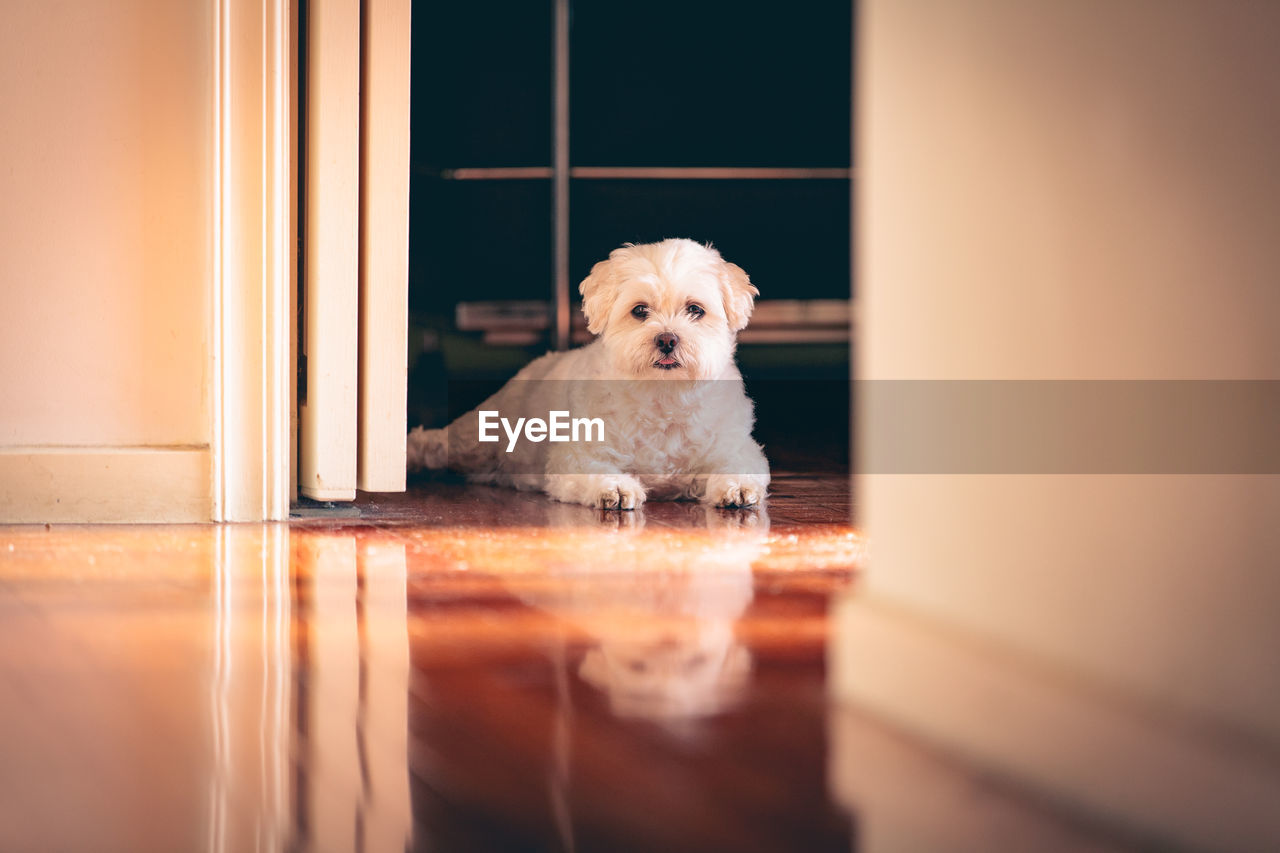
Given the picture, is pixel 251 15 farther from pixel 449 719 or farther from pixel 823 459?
pixel 823 459

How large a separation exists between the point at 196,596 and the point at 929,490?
850 mm

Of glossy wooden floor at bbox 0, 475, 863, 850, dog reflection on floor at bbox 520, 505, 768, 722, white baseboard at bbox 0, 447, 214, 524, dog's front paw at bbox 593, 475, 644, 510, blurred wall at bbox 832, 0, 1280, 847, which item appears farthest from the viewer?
dog's front paw at bbox 593, 475, 644, 510

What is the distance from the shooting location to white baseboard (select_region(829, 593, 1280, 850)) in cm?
68

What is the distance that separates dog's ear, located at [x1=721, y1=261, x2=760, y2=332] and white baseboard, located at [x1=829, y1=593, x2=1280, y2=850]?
4.23 ft

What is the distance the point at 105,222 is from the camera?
184 centimetres

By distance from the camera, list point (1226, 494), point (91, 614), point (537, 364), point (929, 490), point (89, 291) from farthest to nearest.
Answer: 1. point (537, 364)
2. point (89, 291)
3. point (1226, 494)
4. point (929, 490)
5. point (91, 614)

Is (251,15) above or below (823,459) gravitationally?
above

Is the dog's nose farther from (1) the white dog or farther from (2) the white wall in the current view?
(2) the white wall

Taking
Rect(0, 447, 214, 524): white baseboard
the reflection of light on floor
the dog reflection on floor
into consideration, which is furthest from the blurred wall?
Rect(0, 447, 214, 524): white baseboard

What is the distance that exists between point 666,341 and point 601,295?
0.21m

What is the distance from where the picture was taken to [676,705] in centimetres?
90

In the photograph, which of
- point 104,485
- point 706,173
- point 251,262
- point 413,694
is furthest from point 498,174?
point 413,694

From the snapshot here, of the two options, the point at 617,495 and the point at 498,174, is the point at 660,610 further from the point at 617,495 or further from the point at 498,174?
the point at 498,174

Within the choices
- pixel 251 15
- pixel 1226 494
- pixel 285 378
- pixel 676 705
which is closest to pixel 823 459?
pixel 1226 494
